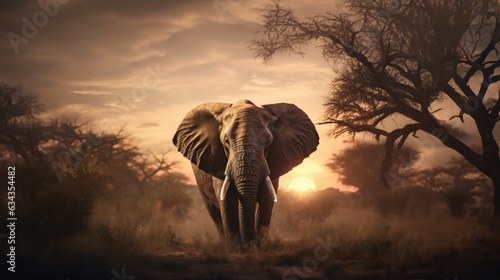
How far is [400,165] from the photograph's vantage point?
108ft

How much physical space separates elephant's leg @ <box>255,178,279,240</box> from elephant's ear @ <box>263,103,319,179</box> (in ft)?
2.64

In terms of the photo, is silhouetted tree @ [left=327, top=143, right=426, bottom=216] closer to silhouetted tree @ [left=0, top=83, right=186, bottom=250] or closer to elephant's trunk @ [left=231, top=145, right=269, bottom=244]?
silhouetted tree @ [left=0, top=83, right=186, bottom=250]

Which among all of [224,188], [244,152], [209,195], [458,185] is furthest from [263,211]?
[458,185]

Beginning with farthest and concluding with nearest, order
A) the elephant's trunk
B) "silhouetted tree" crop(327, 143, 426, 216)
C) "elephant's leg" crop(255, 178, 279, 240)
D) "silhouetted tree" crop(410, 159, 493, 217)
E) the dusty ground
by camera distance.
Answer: "silhouetted tree" crop(327, 143, 426, 216), "silhouetted tree" crop(410, 159, 493, 217), "elephant's leg" crop(255, 178, 279, 240), the elephant's trunk, the dusty ground

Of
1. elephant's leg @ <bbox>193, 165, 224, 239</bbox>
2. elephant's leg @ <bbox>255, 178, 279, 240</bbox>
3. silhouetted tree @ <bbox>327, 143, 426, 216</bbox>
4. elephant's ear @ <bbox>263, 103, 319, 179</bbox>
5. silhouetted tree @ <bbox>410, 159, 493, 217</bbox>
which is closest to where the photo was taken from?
elephant's leg @ <bbox>255, 178, 279, 240</bbox>

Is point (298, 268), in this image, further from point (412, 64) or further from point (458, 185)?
point (458, 185)

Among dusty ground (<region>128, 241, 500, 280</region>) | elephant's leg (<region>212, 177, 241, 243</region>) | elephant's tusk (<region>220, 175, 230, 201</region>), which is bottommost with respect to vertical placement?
dusty ground (<region>128, 241, 500, 280</region>)

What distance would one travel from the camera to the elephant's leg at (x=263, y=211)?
1189 centimetres

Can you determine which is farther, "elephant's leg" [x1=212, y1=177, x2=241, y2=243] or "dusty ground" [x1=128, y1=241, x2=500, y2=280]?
"elephant's leg" [x1=212, y1=177, x2=241, y2=243]

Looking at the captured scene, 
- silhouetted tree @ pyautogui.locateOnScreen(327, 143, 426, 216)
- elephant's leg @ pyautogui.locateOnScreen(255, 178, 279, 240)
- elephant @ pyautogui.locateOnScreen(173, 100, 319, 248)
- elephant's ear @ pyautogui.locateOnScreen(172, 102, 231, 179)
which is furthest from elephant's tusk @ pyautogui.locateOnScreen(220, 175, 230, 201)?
silhouetted tree @ pyautogui.locateOnScreen(327, 143, 426, 216)

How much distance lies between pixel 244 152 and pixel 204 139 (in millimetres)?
1793

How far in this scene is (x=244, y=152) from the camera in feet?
36.6

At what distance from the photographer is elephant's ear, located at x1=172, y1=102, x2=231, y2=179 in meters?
12.3

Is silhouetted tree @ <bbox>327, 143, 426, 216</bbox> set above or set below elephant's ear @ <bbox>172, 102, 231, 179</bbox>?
above
